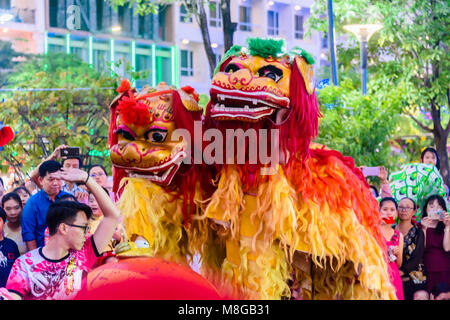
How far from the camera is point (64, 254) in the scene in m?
2.88

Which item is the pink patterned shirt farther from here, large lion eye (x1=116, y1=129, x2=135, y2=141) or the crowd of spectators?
large lion eye (x1=116, y1=129, x2=135, y2=141)

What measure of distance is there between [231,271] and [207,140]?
64 cm

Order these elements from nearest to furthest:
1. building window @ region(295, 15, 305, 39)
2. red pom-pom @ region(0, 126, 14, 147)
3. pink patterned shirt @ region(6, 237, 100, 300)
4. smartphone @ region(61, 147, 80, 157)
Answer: pink patterned shirt @ region(6, 237, 100, 300)
red pom-pom @ region(0, 126, 14, 147)
smartphone @ region(61, 147, 80, 157)
building window @ region(295, 15, 305, 39)

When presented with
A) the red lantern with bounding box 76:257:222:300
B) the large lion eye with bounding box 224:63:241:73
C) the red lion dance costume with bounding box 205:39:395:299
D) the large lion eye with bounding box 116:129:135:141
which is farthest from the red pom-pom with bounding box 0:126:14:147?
the red lantern with bounding box 76:257:222:300

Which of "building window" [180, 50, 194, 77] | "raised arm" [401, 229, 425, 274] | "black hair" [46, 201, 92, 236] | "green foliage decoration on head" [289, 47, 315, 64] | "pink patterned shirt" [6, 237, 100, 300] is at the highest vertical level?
"building window" [180, 50, 194, 77]

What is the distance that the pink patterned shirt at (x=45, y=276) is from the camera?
2725 mm

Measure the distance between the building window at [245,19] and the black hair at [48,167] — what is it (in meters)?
8.04

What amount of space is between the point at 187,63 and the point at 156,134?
12285 mm

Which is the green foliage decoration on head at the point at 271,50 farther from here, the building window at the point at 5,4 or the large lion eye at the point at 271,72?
the building window at the point at 5,4

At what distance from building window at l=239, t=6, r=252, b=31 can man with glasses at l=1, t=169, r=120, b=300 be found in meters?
9.19

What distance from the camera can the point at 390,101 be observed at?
793cm

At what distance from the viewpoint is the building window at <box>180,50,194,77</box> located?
49.5 feet

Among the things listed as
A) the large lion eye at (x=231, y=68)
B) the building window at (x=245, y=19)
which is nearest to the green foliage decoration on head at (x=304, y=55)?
the large lion eye at (x=231, y=68)

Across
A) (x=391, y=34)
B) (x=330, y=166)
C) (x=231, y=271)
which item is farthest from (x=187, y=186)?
(x=391, y=34)
